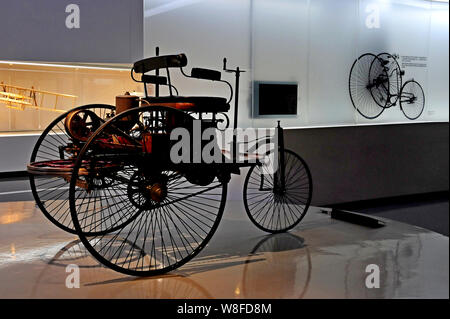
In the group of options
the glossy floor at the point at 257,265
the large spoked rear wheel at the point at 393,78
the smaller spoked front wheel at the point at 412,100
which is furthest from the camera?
the smaller spoked front wheel at the point at 412,100

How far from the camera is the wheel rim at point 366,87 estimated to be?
7395mm

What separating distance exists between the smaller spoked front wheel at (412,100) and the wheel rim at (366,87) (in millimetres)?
500

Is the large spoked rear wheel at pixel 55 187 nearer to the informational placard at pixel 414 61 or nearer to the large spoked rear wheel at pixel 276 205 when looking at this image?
the large spoked rear wheel at pixel 276 205

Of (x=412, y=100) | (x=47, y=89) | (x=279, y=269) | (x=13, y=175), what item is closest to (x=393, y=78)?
(x=412, y=100)

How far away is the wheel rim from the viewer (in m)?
7.39

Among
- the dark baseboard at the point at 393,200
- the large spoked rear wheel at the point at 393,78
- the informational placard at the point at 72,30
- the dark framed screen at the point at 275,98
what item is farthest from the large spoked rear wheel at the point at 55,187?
the large spoked rear wheel at the point at 393,78

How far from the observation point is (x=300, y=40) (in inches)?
270

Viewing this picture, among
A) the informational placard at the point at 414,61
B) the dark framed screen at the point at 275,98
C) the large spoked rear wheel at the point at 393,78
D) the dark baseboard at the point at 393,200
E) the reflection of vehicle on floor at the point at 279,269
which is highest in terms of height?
the informational placard at the point at 414,61

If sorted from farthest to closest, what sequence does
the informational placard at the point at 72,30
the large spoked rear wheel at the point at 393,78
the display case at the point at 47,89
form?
the large spoked rear wheel at the point at 393,78 < the display case at the point at 47,89 < the informational placard at the point at 72,30

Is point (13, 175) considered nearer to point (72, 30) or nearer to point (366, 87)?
point (72, 30)

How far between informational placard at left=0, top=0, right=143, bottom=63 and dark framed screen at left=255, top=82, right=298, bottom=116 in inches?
64.1
